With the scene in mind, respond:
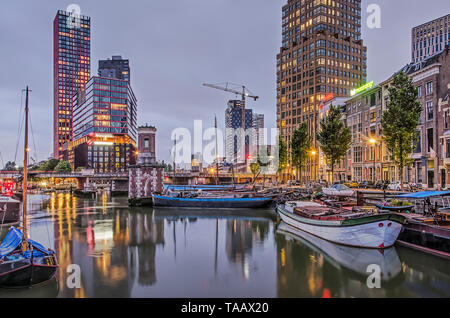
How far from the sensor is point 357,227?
25.6 metres

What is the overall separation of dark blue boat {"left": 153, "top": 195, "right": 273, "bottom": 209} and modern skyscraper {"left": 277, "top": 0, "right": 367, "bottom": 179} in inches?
2521

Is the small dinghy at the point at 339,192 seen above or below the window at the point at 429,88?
below

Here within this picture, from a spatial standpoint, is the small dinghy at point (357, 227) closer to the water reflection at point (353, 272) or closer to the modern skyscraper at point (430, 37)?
the water reflection at point (353, 272)

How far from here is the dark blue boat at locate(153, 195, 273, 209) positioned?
55.4 meters

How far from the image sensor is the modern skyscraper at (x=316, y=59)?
397 feet

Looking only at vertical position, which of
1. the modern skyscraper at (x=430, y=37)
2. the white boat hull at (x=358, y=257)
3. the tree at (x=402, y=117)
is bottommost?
the white boat hull at (x=358, y=257)

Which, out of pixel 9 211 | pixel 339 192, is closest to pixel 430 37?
pixel 339 192

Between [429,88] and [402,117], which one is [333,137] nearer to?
[429,88]

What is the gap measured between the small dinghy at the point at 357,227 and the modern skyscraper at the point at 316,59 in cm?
8645

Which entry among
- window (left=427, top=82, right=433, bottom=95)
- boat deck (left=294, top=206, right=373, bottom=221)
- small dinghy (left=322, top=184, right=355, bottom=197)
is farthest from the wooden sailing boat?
window (left=427, top=82, right=433, bottom=95)
